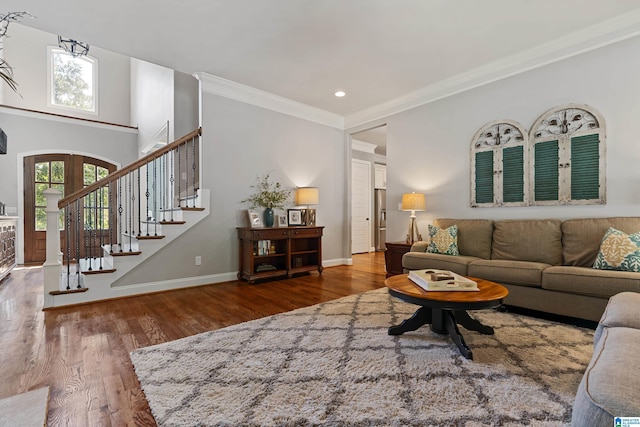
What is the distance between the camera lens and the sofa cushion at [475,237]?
352 cm

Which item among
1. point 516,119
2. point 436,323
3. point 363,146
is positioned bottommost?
point 436,323

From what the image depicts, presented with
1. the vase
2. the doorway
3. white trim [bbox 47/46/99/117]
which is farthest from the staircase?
the doorway

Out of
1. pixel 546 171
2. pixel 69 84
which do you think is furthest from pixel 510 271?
pixel 69 84

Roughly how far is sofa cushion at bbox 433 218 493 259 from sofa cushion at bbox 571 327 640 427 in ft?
Answer: 8.05

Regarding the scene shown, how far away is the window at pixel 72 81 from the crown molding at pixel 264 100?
4.65m

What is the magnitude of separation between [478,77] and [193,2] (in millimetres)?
3356

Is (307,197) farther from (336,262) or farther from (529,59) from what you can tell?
(529,59)

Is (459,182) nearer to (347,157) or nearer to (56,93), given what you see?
(347,157)

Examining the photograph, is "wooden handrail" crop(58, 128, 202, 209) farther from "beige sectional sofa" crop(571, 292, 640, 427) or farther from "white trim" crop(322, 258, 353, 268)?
"beige sectional sofa" crop(571, 292, 640, 427)

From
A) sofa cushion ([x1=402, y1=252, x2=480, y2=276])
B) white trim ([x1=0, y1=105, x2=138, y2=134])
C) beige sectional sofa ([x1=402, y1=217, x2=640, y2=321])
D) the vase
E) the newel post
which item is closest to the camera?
beige sectional sofa ([x1=402, y1=217, x2=640, y2=321])

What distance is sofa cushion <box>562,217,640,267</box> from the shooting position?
9.04 ft

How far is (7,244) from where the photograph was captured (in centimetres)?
483

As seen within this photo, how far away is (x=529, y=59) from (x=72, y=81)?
861 centimetres

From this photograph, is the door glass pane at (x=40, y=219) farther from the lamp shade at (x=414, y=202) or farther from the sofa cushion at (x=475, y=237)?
the sofa cushion at (x=475, y=237)
